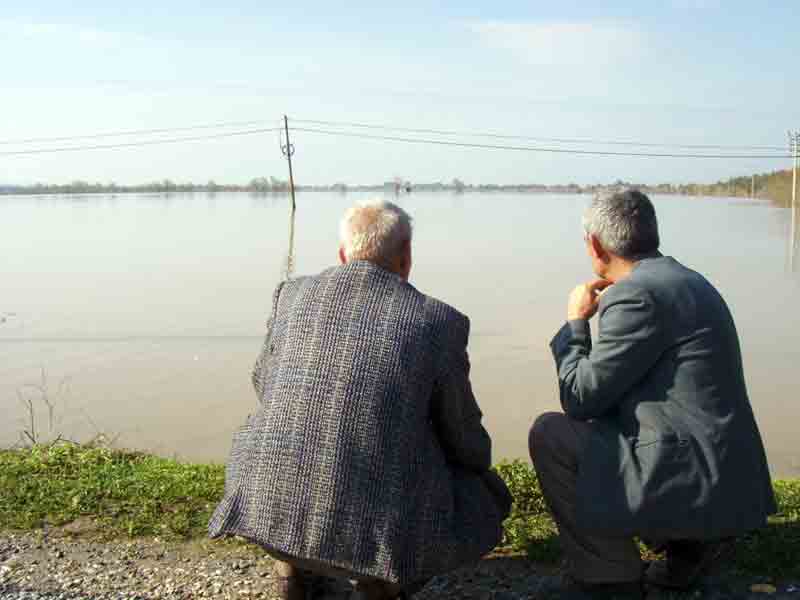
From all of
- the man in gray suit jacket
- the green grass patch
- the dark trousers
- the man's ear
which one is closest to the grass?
the green grass patch

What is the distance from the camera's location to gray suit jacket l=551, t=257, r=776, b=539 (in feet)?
8.23

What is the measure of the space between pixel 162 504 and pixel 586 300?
6.73ft

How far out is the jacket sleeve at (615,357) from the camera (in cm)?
253

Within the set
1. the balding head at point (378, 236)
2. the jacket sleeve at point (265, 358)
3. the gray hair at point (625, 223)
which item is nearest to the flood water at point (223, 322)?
the gray hair at point (625, 223)

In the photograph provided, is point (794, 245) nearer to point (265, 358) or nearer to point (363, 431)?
point (265, 358)

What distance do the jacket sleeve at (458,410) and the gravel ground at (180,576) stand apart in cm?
55

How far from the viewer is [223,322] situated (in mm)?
11148

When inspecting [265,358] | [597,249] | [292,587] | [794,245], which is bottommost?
[794,245]

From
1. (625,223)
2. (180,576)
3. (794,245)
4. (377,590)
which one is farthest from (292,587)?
(794,245)

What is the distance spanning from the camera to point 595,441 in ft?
8.68

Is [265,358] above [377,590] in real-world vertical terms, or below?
above

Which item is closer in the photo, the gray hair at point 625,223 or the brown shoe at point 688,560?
the gray hair at point 625,223

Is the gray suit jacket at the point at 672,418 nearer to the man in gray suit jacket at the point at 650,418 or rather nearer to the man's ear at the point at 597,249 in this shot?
the man in gray suit jacket at the point at 650,418

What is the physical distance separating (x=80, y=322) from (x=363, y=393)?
9.83 metres
